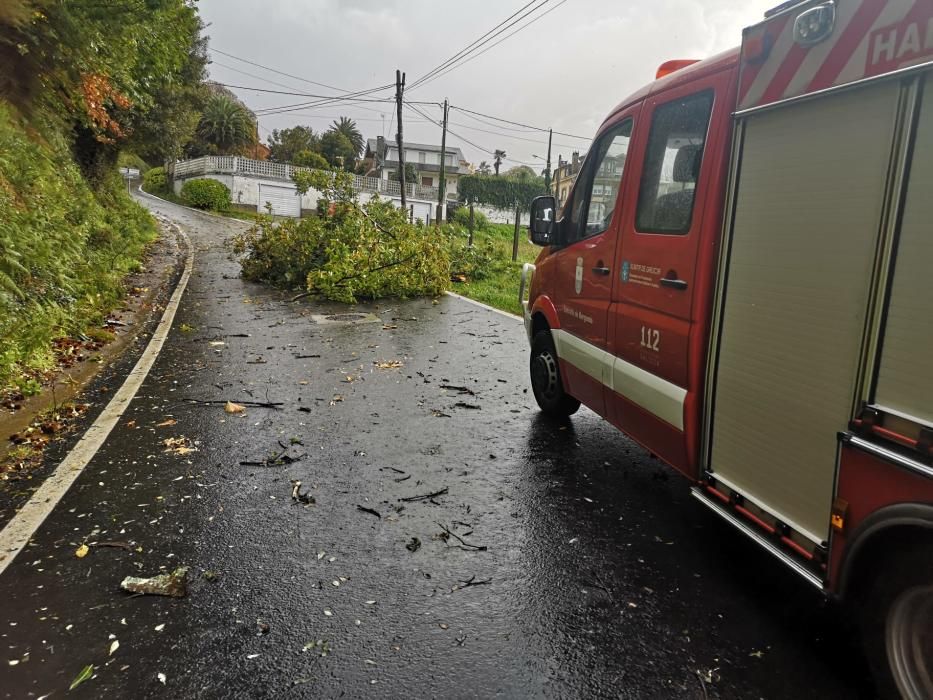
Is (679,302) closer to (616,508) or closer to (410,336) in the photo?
(616,508)

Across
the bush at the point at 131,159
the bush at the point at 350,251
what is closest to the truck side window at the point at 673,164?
the bush at the point at 350,251

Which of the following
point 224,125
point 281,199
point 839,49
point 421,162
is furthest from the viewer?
point 421,162

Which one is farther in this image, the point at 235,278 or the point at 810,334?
the point at 235,278

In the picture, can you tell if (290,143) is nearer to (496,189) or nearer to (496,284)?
(496,189)

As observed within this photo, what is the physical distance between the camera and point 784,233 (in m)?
2.48

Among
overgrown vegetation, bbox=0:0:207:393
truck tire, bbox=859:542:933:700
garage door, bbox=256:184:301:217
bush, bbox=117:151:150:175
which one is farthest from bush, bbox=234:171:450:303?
garage door, bbox=256:184:301:217

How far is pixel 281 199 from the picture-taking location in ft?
148

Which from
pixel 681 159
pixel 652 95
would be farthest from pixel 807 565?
pixel 652 95


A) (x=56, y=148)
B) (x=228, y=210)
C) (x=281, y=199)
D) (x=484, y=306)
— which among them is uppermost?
(x=281, y=199)

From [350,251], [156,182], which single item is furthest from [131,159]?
[156,182]

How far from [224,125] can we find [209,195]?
1747 cm

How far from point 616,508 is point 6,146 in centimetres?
877

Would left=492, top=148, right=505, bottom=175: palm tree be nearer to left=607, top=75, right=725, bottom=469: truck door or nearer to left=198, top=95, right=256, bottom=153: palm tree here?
left=198, top=95, right=256, bottom=153: palm tree

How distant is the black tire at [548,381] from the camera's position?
5043 mm
